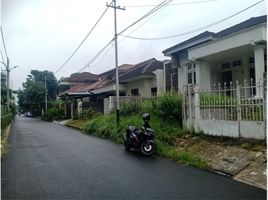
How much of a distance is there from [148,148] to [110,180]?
374 centimetres

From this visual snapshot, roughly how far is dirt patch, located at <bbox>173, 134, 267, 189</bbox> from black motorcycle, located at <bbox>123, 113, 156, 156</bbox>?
1.01 m

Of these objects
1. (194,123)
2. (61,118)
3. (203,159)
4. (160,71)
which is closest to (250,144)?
(203,159)

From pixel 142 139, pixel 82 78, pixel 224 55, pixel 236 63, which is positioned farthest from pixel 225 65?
pixel 82 78

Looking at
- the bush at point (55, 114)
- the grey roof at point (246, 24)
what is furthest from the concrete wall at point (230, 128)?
the bush at point (55, 114)

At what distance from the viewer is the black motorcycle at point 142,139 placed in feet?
35.6

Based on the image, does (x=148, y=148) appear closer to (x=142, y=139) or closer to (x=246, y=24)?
(x=142, y=139)

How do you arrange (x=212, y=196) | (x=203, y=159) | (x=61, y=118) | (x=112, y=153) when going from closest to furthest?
(x=212, y=196), (x=203, y=159), (x=112, y=153), (x=61, y=118)

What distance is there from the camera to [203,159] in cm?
922

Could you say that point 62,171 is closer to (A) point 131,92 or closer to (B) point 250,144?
(B) point 250,144

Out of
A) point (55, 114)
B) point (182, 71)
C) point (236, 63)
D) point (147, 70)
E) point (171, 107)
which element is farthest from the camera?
point (55, 114)

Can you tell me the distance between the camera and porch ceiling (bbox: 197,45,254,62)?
1622cm

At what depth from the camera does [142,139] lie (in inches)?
444

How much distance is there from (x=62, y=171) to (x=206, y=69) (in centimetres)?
1274

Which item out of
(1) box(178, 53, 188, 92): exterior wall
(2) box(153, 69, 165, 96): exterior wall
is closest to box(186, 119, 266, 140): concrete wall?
(1) box(178, 53, 188, 92): exterior wall
